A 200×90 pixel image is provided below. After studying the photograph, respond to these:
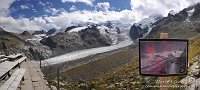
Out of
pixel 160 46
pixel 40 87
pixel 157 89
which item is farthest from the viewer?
pixel 157 89

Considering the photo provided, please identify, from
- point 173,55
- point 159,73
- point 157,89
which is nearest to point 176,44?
point 173,55

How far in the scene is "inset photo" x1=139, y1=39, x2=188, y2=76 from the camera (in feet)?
43.7

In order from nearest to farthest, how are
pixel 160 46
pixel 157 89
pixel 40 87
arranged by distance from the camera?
pixel 160 46
pixel 40 87
pixel 157 89

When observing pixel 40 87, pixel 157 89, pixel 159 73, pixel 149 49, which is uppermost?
pixel 149 49

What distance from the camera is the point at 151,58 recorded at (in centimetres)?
1342

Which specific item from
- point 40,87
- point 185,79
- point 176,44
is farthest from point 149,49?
point 185,79

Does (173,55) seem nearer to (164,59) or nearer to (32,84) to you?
(164,59)

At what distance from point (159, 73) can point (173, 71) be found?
1.99 ft

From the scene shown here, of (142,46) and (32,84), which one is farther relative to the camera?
(32,84)

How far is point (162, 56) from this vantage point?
13.4 meters

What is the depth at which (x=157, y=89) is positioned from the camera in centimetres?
3155

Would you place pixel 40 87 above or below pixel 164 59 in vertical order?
below

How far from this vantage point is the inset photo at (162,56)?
1331 cm

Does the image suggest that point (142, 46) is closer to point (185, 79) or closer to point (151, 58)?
point (151, 58)
